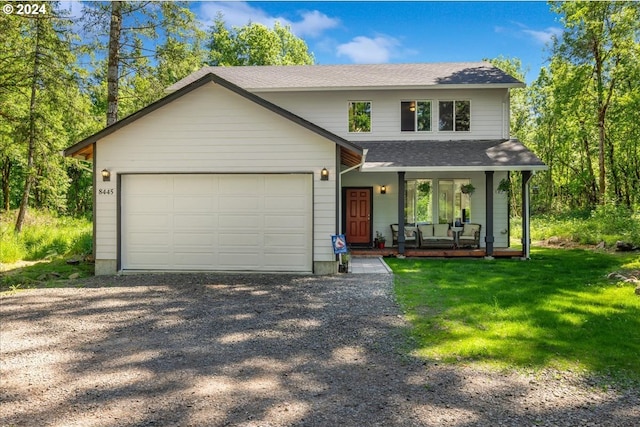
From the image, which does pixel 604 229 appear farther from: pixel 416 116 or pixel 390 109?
pixel 390 109

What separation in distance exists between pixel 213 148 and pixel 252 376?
6.76 metres

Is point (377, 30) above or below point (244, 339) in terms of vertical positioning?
above

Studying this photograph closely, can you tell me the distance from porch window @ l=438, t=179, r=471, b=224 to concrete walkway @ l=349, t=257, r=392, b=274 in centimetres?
339

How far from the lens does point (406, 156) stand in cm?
1290

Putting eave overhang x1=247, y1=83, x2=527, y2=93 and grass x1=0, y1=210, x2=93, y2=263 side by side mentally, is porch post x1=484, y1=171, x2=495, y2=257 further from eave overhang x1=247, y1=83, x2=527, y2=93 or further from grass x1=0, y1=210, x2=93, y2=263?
grass x1=0, y1=210, x2=93, y2=263

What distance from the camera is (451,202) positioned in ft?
46.6

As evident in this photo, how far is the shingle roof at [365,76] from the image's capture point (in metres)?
14.2

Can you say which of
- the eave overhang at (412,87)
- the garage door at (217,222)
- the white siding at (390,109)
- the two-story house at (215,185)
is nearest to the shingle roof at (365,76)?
the eave overhang at (412,87)

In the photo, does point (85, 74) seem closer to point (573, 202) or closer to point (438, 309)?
point (438, 309)

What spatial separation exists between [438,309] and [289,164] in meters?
4.88

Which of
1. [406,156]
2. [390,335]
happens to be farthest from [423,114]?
[390,335]

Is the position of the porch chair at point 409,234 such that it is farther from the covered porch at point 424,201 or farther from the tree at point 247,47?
the tree at point 247,47

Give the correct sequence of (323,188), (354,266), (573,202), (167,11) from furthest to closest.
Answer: (573,202)
(167,11)
(354,266)
(323,188)

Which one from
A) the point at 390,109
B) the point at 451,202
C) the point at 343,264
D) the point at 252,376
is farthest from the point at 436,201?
the point at 252,376
